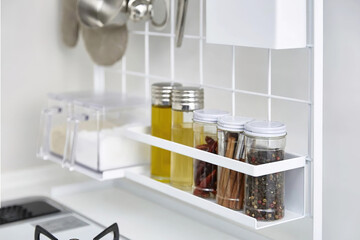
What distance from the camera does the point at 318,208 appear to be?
1065 mm

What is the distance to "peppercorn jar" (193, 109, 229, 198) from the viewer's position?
113 cm

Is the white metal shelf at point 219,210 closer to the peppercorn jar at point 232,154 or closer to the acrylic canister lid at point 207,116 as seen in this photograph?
the peppercorn jar at point 232,154

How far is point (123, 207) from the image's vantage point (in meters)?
1.46

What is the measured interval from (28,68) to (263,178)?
0.82 m

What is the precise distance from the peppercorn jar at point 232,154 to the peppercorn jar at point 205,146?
4 cm

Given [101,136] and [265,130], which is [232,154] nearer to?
[265,130]

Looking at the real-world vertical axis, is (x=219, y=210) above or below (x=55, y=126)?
below

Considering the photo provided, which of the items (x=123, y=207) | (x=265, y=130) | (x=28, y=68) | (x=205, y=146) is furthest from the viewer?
(x=28, y=68)

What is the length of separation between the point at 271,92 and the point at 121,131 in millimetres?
340

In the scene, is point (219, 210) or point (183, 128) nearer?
point (219, 210)

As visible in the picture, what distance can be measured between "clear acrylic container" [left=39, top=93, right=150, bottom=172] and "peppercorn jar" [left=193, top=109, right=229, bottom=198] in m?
0.27

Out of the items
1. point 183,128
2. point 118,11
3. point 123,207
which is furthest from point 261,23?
point 123,207

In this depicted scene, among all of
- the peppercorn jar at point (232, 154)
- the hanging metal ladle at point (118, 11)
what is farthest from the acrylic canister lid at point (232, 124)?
the hanging metal ladle at point (118, 11)

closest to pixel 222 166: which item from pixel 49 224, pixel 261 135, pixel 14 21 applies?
pixel 261 135
